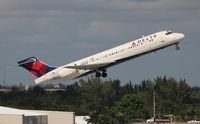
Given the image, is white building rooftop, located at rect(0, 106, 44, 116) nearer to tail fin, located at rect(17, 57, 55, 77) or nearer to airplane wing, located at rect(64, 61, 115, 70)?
tail fin, located at rect(17, 57, 55, 77)

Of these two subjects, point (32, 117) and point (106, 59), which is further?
point (32, 117)

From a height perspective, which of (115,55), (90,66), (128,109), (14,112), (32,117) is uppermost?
(115,55)

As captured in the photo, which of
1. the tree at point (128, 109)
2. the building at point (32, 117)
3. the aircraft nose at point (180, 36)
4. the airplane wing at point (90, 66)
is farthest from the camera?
the tree at point (128, 109)

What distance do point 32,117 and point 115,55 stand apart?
49.1 feet

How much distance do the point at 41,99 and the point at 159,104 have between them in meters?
59.4

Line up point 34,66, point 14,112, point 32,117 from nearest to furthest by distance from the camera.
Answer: point 14,112 < point 32,117 < point 34,66

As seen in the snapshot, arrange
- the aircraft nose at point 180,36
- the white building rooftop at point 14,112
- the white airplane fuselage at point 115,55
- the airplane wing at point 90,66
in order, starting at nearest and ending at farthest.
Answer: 1. the white airplane fuselage at point 115,55
2. the aircraft nose at point 180,36
3. the airplane wing at point 90,66
4. the white building rooftop at point 14,112

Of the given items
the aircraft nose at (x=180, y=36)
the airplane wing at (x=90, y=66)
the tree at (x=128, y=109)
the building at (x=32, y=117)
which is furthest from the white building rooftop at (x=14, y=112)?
the tree at (x=128, y=109)

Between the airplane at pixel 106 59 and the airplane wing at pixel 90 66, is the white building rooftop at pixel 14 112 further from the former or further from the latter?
the airplane wing at pixel 90 66

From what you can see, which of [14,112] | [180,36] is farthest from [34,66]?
[180,36]

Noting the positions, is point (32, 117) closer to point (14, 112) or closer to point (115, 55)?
point (14, 112)

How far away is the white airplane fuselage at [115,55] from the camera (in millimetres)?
120312

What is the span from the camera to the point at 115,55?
402 feet

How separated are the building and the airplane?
479cm
